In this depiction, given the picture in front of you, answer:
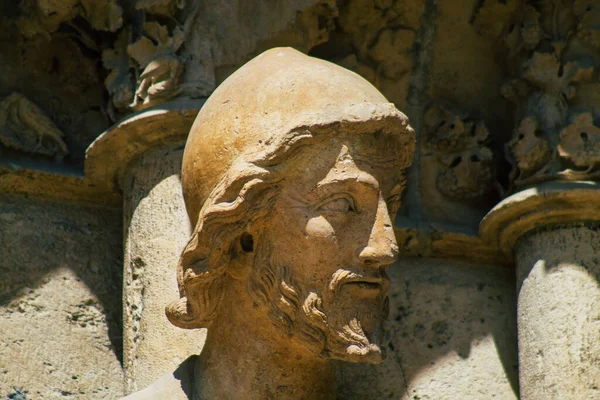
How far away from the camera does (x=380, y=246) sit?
5.85m

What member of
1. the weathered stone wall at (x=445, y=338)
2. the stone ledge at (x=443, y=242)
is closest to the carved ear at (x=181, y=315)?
the weathered stone wall at (x=445, y=338)

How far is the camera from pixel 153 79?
6.78 meters

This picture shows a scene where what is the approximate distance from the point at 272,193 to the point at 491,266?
130 centimetres

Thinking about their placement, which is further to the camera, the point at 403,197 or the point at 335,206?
the point at 403,197

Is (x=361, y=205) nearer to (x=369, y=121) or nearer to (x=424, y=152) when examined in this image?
(x=369, y=121)

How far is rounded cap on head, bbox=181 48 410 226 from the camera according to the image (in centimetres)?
590

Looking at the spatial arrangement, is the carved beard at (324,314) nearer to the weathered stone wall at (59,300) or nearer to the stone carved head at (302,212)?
the stone carved head at (302,212)

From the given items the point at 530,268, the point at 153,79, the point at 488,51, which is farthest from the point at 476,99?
the point at 153,79

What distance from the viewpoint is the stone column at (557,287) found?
6395 millimetres

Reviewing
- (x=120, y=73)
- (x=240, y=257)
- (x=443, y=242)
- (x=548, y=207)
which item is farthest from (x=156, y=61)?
(x=548, y=207)

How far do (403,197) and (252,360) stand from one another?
1.19m

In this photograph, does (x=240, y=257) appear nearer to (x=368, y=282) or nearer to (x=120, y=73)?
(x=368, y=282)

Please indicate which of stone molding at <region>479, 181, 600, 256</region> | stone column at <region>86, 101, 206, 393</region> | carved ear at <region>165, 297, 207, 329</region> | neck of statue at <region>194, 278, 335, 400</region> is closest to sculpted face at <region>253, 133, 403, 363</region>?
neck of statue at <region>194, 278, 335, 400</region>

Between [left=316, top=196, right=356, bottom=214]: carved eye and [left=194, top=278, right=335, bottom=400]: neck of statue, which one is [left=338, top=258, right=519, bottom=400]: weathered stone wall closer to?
[left=194, top=278, right=335, bottom=400]: neck of statue
